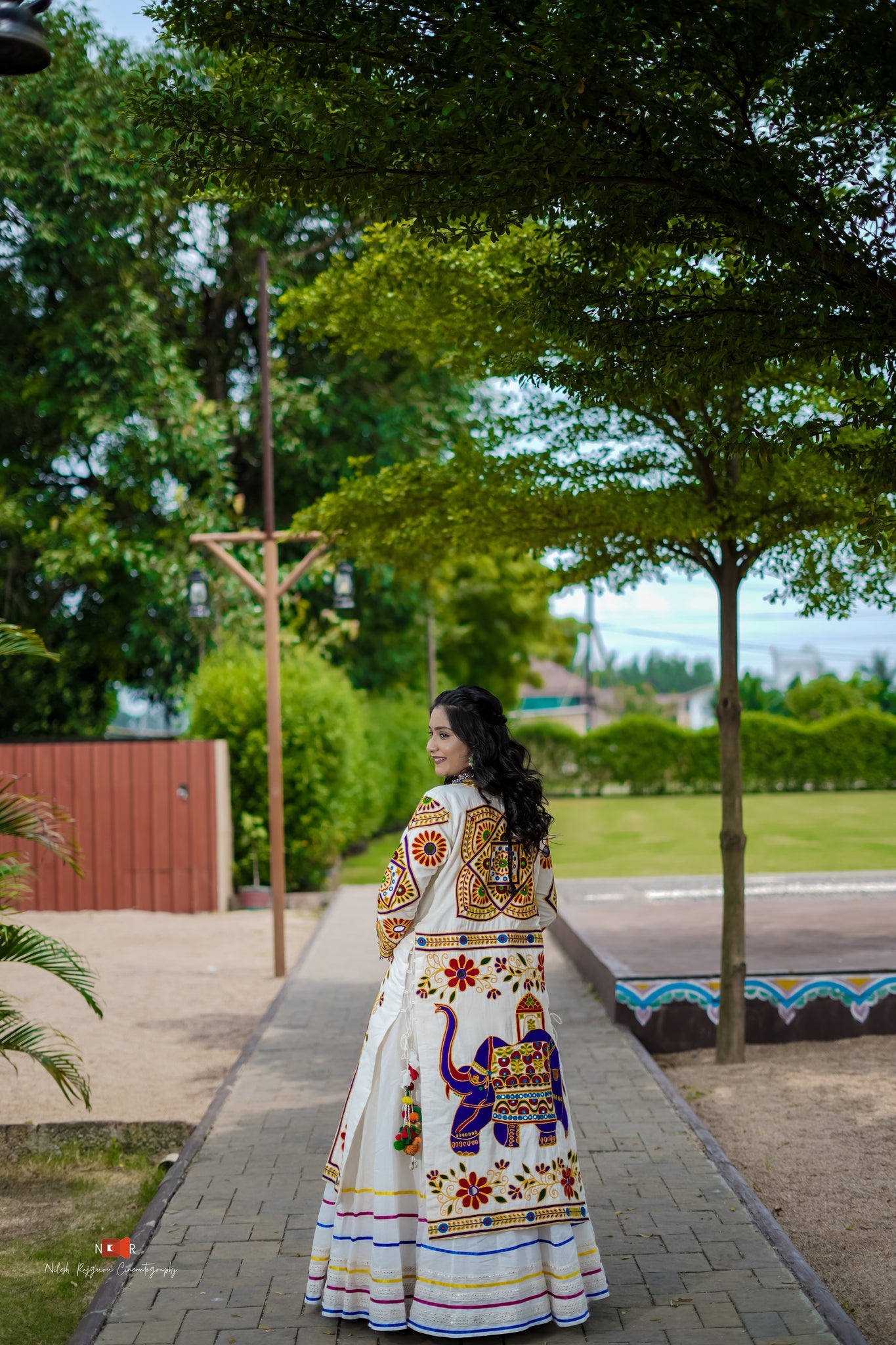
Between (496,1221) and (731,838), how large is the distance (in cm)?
410

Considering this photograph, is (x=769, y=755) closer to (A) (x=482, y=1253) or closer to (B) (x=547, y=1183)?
(B) (x=547, y=1183)

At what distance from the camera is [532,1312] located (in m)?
3.49

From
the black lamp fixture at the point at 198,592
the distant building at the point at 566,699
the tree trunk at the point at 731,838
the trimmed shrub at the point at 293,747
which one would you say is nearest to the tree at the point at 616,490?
the tree trunk at the point at 731,838

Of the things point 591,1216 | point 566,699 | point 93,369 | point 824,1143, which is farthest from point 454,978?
point 566,699

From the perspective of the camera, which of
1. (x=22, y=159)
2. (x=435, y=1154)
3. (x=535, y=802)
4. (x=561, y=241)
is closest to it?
(x=435, y=1154)

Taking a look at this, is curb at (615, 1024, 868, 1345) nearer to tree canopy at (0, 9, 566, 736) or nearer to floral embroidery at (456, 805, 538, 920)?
floral embroidery at (456, 805, 538, 920)

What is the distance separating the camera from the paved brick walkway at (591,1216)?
363 cm

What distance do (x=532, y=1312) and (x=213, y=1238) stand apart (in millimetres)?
1474

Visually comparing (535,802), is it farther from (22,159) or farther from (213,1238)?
(22,159)

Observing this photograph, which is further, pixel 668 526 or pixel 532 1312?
pixel 668 526

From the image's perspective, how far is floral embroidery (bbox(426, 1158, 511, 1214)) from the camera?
343cm

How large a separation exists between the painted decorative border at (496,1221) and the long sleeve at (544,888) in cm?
80

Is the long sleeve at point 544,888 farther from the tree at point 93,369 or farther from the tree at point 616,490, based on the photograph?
the tree at point 93,369

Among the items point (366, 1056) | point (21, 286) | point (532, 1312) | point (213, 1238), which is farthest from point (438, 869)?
point (21, 286)
